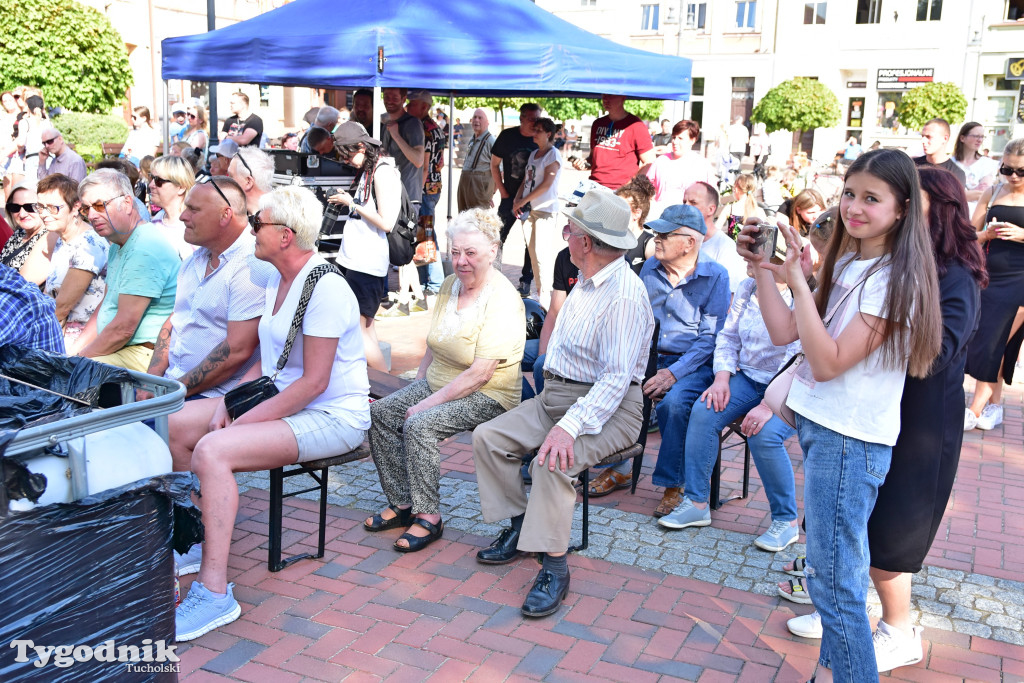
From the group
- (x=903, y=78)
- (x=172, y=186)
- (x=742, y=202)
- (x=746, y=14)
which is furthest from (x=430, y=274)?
(x=746, y=14)

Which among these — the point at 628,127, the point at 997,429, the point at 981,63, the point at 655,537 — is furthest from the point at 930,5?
the point at 655,537

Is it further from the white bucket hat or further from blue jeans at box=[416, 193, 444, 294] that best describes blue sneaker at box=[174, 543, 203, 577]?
blue jeans at box=[416, 193, 444, 294]

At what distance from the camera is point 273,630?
3.48 meters

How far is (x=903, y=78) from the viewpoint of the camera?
42.7m

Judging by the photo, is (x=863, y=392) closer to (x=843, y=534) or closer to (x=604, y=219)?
(x=843, y=534)

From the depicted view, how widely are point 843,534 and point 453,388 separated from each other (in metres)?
2.04

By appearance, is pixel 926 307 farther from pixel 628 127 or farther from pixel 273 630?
pixel 628 127

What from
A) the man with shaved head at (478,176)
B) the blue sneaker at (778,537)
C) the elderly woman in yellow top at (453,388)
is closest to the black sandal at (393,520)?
the elderly woman in yellow top at (453,388)

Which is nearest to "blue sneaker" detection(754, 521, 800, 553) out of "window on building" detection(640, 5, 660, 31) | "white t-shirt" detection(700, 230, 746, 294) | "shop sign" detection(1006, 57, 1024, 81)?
"white t-shirt" detection(700, 230, 746, 294)

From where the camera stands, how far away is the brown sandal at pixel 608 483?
16.0 feet

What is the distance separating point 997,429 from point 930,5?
41814 millimetres

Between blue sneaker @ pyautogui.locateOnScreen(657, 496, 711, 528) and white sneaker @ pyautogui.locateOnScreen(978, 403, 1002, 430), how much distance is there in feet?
9.11

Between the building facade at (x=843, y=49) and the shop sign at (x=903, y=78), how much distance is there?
0.05 meters

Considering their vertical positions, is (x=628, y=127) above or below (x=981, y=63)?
below
